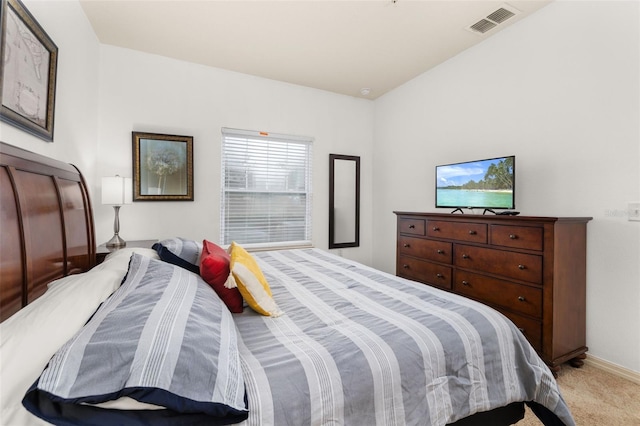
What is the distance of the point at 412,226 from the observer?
3.25m

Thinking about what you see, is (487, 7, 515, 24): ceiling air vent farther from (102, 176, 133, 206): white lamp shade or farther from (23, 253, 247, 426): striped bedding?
(102, 176, 133, 206): white lamp shade

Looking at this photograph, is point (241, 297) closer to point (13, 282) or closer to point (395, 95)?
point (13, 282)

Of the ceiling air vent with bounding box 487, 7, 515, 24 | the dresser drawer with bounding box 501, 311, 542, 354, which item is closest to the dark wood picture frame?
the ceiling air vent with bounding box 487, 7, 515, 24

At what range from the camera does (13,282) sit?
1.07 metres

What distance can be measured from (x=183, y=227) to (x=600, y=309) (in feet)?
13.0

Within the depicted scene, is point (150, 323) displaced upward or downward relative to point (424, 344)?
upward

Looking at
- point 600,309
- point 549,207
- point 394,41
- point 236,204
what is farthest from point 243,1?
point 600,309

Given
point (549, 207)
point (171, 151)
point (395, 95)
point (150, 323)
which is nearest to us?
point (150, 323)

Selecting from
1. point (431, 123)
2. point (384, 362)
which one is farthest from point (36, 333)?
point (431, 123)

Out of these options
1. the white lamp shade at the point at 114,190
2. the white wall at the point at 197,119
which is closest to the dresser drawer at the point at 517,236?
the white wall at the point at 197,119

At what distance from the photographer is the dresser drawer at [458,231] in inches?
100

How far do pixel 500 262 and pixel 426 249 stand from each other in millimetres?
764

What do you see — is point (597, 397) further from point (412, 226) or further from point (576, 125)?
point (576, 125)

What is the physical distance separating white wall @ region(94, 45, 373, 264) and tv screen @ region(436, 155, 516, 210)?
5.61 ft
